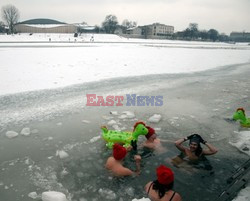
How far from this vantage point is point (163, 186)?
3.37 m

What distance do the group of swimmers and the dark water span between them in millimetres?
152

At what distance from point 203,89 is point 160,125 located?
5137 millimetres

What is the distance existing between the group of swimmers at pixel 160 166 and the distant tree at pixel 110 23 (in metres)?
105

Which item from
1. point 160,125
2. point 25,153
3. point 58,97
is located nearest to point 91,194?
point 25,153

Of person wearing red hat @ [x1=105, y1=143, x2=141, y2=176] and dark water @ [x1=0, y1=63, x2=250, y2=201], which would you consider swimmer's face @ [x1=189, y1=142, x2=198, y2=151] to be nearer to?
dark water @ [x1=0, y1=63, x2=250, y2=201]

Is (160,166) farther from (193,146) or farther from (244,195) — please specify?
(193,146)

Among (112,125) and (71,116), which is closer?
(112,125)

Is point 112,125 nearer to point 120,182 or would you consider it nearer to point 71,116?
point 71,116

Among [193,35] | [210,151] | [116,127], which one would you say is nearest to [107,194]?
[210,151]

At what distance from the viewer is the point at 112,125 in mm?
6359

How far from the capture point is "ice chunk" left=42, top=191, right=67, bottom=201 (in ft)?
11.4

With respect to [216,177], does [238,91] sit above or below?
above

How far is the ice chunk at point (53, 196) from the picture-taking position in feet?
11.4

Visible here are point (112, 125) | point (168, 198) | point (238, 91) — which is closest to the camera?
point (168, 198)
